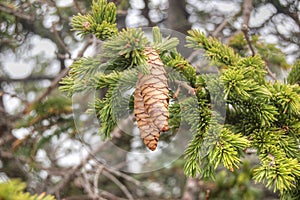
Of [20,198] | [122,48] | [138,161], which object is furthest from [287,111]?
[138,161]

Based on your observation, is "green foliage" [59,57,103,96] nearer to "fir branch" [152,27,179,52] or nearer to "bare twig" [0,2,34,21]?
"fir branch" [152,27,179,52]

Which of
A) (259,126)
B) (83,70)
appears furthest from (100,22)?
(259,126)

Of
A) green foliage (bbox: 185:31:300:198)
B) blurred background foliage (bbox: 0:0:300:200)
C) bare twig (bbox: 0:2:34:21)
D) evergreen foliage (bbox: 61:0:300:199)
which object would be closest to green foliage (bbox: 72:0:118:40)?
evergreen foliage (bbox: 61:0:300:199)

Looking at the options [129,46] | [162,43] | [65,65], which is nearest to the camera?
[129,46]

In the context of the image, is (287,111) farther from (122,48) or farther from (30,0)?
(30,0)

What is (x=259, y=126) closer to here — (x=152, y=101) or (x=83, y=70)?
(x=152, y=101)

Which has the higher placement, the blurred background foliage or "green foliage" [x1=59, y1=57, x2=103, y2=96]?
"green foliage" [x1=59, y1=57, x2=103, y2=96]

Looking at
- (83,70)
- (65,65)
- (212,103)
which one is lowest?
(65,65)
